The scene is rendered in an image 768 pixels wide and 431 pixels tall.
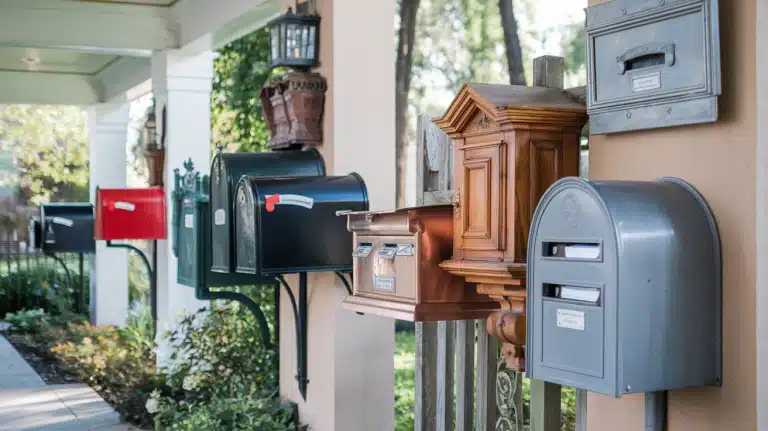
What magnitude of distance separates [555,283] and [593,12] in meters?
0.78

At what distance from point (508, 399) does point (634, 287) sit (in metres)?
1.46

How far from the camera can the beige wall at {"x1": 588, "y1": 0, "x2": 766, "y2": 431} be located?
7.40 feet

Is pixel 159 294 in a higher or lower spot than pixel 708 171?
lower

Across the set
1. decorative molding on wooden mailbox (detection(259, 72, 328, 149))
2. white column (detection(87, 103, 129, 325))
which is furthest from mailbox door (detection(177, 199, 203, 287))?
white column (detection(87, 103, 129, 325))

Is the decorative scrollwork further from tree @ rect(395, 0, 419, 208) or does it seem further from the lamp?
tree @ rect(395, 0, 419, 208)

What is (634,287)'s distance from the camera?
88.2 inches

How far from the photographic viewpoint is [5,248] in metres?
17.6

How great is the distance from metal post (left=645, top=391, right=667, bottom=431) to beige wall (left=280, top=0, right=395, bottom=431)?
2481 millimetres

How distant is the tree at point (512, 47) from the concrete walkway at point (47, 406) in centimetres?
626

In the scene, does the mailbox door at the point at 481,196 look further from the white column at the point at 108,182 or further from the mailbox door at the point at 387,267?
the white column at the point at 108,182

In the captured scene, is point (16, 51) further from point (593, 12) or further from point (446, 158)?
point (593, 12)

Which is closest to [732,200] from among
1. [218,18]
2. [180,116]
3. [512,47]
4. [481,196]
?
[481,196]

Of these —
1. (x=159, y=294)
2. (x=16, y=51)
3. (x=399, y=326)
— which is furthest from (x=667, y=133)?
(x=399, y=326)

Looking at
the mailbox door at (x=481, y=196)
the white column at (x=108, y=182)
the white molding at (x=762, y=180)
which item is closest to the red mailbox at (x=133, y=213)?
the white column at (x=108, y=182)
